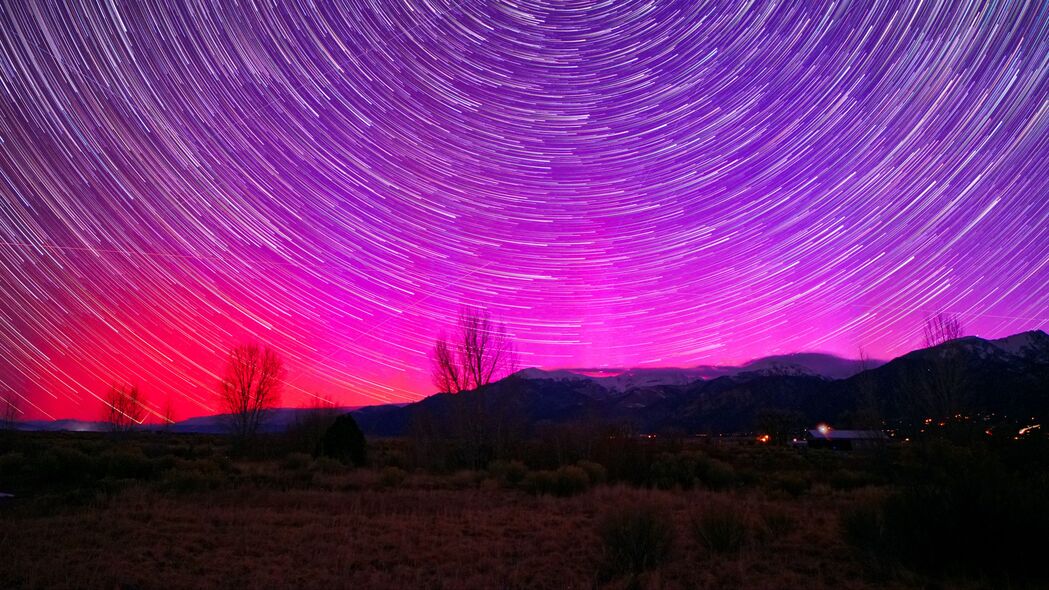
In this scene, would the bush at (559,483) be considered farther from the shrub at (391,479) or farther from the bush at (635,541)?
the bush at (635,541)

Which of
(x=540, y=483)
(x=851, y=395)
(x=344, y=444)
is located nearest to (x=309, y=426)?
(x=344, y=444)

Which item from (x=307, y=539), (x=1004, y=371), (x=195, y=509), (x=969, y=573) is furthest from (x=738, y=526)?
(x=1004, y=371)

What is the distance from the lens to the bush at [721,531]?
10328mm

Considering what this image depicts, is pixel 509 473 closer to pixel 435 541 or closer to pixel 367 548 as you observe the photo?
pixel 435 541

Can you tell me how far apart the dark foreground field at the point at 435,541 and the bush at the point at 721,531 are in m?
0.03

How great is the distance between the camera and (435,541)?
11148mm

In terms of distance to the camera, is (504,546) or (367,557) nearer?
(367,557)

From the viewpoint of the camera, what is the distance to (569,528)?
12.5 m

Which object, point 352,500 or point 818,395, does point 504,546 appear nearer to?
point 352,500

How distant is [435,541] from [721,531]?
5159 millimetres

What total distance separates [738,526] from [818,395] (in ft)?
499

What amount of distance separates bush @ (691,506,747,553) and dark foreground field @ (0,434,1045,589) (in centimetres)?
3

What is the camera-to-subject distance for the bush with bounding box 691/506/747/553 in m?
10.3

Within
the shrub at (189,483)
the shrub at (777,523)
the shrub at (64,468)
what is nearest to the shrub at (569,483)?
the shrub at (777,523)
